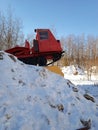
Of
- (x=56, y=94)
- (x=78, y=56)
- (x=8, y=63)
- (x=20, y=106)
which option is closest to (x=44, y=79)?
(x=56, y=94)

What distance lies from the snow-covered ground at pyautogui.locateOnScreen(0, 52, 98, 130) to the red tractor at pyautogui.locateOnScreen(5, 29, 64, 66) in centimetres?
307

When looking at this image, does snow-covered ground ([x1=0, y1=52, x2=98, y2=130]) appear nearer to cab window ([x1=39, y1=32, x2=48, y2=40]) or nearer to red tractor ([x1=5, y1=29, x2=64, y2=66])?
red tractor ([x1=5, y1=29, x2=64, y2=66])

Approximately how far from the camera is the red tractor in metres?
10.0

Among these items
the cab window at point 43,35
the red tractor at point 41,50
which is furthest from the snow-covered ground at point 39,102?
the cab window at point 43,35

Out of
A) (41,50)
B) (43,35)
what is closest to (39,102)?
(41,50)

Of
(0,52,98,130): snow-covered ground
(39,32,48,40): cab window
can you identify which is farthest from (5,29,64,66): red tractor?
(0,52,98,130): snow-covered ground

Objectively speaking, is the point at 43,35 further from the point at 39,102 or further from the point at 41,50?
the point at 39,102

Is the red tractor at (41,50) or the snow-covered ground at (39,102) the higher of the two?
the red tractor at (41,50)

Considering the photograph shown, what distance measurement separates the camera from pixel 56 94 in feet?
20.4

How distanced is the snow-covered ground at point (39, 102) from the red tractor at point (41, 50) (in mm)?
3067

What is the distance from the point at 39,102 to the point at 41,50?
4.64 metres

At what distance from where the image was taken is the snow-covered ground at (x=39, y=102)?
16.2ft

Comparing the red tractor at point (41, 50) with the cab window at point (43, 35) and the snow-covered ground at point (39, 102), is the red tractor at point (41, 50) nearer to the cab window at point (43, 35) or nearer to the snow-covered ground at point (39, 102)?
the cab window at point (43, 35)

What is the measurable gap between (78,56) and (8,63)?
44.8m
